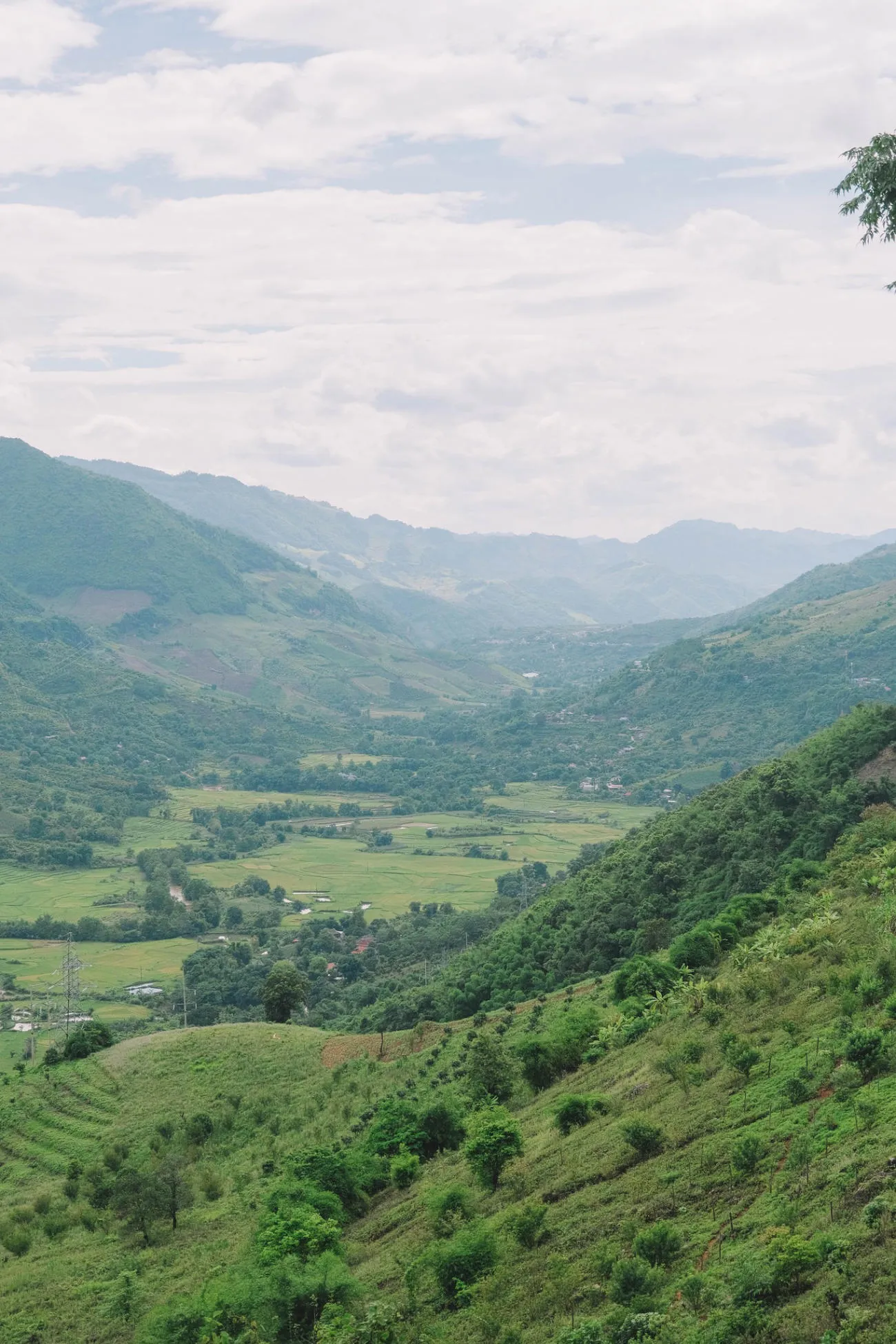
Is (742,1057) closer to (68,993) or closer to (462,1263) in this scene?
(462,1263)

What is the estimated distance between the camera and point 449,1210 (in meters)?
35.0

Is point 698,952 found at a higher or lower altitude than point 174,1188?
higher

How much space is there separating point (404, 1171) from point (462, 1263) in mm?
12850

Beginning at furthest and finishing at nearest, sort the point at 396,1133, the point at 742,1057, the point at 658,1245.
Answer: the point at 396,1133
the point at 742,1057
the point at 658,1245

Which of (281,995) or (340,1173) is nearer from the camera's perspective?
(340,1173)

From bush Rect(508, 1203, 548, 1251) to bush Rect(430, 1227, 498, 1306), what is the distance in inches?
28.3

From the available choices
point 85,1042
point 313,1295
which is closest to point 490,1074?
point 313,1295

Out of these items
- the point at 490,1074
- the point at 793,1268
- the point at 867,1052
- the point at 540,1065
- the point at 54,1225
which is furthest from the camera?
the point at 54,1225

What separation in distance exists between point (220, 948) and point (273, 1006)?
65342 mm

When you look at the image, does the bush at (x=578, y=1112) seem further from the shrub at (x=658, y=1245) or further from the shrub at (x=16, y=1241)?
the shrub at (x=16, y=1241)

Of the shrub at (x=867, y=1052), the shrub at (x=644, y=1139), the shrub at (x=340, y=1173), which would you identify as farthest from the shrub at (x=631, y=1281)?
the shrub at (x=340, y=1173)

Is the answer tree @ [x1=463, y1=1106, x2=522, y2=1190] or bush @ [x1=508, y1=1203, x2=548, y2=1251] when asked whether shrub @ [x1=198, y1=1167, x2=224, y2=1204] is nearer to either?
tree @ [x1=463, y1=1106, x2=522, y2=1190]

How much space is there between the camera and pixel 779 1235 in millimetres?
23188

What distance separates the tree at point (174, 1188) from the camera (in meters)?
47.2
